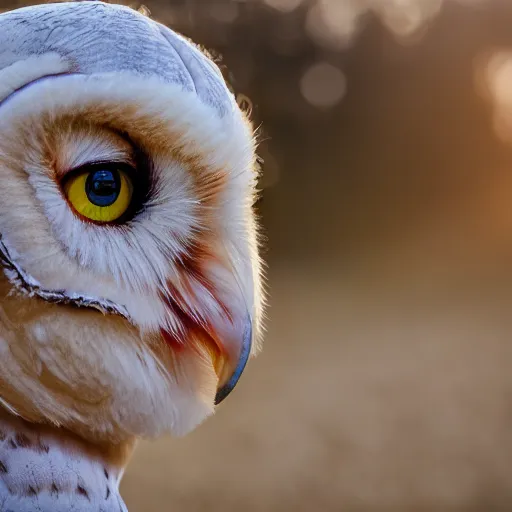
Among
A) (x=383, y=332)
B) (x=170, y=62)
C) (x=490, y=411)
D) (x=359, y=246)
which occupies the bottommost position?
(x=170, y=62)

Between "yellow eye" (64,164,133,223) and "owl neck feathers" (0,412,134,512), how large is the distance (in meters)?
0.21

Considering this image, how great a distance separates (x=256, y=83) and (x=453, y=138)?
2458mm

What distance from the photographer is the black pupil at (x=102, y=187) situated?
737 millimetres

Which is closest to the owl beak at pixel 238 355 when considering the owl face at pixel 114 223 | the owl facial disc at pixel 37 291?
the owl face at pixel 114 223

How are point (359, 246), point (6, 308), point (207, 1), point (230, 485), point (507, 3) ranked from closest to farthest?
1. point (6, 308)
2. point (207, 1)
3. point (230, 485)
4. point (507, 3)
5. point (359, 246)

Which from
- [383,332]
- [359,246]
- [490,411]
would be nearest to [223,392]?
[490,411]

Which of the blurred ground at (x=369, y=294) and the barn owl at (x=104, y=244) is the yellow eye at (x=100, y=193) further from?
the blurred ground at (x=369, y=294)

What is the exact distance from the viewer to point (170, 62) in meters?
0.77

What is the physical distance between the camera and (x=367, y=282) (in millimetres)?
7191

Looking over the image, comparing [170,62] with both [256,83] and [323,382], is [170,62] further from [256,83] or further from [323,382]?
[256,83]

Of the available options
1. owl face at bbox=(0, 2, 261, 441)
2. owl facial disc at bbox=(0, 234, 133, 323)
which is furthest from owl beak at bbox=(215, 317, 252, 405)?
owl facial disc at bbox=(0, 234, 133, 323)

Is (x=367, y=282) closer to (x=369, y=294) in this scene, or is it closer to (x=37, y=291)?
(x=369, y=294)

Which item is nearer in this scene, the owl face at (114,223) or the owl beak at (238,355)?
the owl face at (114,223)

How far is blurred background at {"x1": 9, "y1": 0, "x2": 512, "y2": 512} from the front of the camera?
323cm
